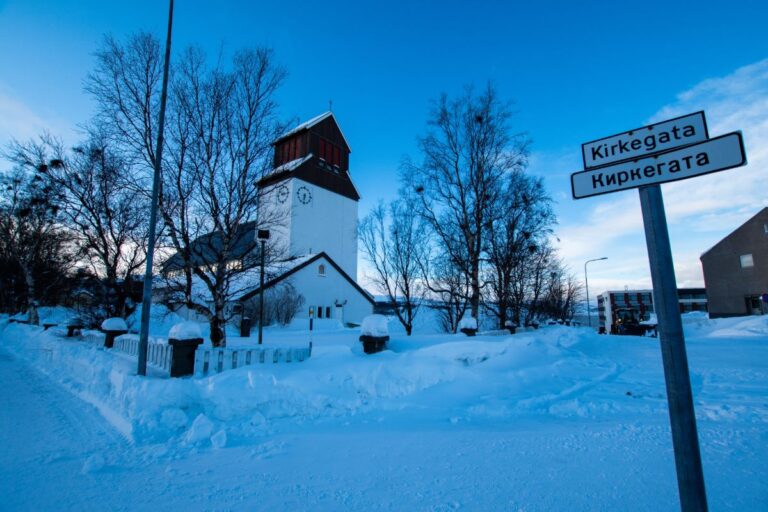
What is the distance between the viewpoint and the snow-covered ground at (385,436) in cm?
317

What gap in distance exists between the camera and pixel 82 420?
5.64 meters

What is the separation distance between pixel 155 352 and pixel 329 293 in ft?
77.2

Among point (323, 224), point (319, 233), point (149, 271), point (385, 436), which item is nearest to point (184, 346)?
point (149, 271)

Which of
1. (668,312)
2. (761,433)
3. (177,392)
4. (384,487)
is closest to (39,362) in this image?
(177,392)

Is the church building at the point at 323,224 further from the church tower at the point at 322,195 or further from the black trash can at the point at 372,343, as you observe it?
the black trash can at the point at 372,343

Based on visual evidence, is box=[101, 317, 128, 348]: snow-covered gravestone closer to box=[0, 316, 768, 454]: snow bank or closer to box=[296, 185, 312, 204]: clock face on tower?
box=[0, 316, 768, 454]: snow bank

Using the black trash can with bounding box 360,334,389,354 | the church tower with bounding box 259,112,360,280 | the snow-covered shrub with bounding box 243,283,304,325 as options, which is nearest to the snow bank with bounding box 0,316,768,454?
the black trash can with bounding box 360,334,389,354

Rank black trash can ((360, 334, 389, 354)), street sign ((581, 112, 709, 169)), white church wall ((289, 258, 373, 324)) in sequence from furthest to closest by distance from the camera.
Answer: white church wall ((289, 258, 373, 324))
black trash can ((360, 334, 389, 354))
street sign ((581, 112, 709, 169))

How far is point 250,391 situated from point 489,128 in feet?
52.3

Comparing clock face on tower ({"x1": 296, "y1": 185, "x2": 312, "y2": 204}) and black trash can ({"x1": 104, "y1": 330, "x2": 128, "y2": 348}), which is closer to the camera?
black trash can ({"x1": 104, "y1": 330, "x2": 128, "y2": 348})

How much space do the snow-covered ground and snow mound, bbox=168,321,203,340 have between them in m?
1.27

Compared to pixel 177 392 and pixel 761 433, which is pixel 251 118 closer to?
pixel 177 392

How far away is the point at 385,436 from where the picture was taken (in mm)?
4812

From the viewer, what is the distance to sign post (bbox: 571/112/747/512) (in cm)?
214
